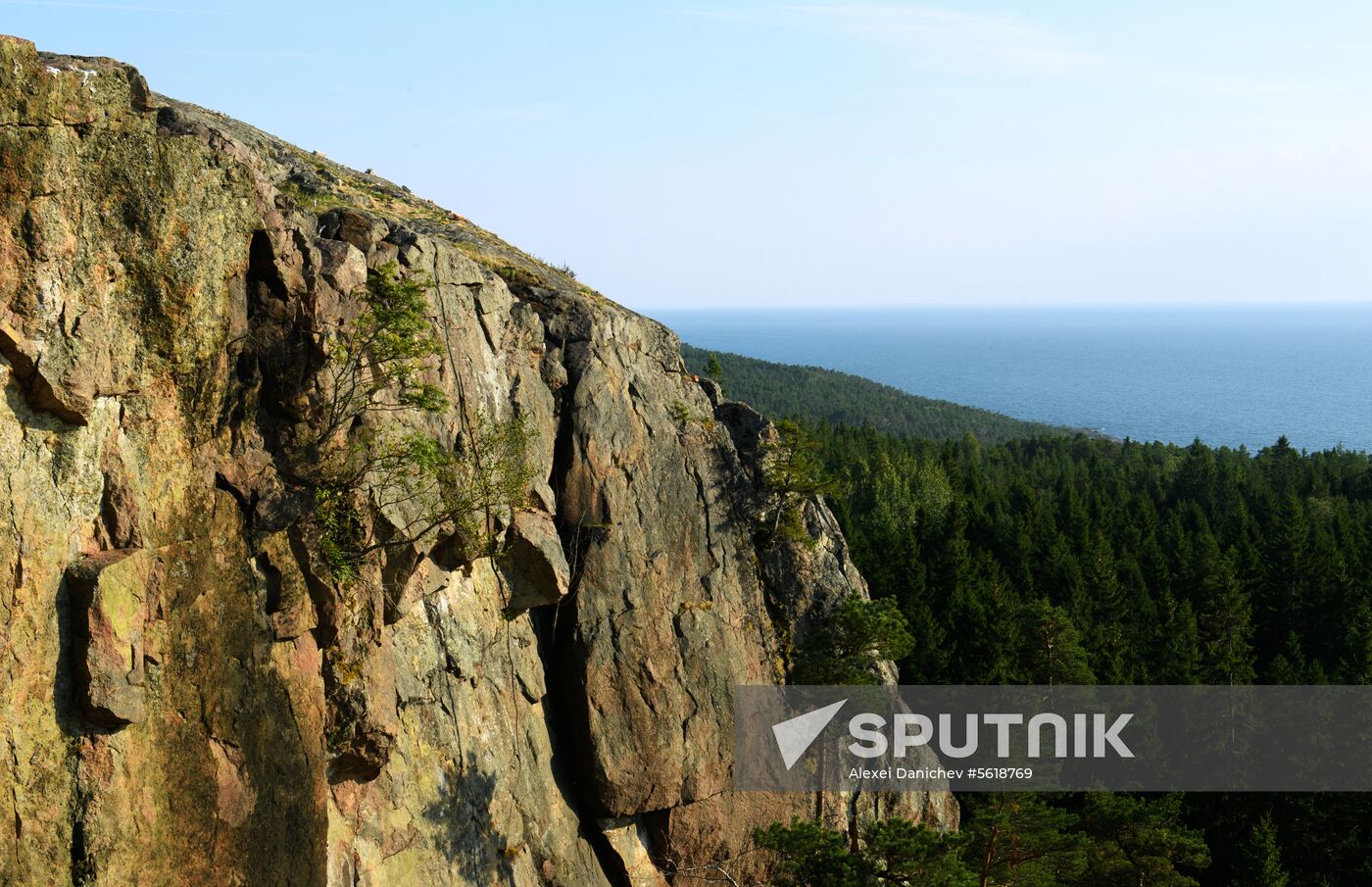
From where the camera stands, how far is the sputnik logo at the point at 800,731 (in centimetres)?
2553

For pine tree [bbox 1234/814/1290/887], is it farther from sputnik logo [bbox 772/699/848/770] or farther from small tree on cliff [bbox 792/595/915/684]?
sputnik logo [bbox 772/699/848/770]

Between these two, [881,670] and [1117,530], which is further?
[1117,530]

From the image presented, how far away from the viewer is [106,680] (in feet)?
39.9

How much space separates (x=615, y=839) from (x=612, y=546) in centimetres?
644

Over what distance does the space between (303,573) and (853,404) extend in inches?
5849

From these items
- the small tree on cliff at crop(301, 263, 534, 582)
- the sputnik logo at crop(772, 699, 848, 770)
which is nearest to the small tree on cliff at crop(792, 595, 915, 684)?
the sputnik logo at crop(772, 699, 848, 770)

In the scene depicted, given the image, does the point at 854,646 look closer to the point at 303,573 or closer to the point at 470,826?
the point at 470,826

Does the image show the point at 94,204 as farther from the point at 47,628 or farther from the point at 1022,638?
the point at 1022,638

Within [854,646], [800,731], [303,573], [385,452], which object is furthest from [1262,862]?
[303,573]

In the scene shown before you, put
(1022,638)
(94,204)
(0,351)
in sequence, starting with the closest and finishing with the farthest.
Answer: (0,351) < (94,204) < (1022,638)

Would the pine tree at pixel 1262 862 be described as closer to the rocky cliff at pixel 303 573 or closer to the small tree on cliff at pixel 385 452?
the rocky cliff at pixel 303 573

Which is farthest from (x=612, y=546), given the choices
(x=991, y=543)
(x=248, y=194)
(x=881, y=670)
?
(x=991, y=543)

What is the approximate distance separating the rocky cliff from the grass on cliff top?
113 metres

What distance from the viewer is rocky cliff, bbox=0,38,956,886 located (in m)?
12.0
